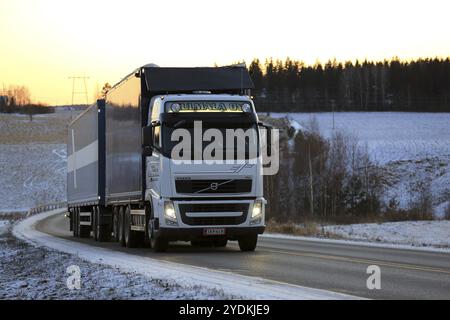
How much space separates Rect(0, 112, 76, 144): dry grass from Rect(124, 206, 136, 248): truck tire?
117m

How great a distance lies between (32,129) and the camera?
148500mm

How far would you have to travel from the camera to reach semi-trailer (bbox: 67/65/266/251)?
64.8 ft

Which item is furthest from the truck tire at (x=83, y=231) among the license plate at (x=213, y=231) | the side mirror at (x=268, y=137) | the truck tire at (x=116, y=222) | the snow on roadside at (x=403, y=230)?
the side mirror at (x=268, y=137)

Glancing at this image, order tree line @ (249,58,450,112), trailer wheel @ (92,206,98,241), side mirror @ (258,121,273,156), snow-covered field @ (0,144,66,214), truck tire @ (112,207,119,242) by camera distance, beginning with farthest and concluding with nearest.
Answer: tree line @ (249,58,450,112) → snow-covered field @ (0,144,66,214) → trailer wheel @ (92,206,98,241) → truck tire @ (112,207,119,242) → side mirror @ (258,121,273,156)

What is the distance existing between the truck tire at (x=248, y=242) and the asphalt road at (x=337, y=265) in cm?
27

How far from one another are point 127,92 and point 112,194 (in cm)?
377

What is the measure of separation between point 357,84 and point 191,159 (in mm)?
143101

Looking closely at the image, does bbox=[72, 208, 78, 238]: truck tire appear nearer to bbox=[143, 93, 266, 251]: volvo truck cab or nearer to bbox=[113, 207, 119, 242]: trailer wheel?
bbox=[113, 207, 119, 242]: trailer wheel

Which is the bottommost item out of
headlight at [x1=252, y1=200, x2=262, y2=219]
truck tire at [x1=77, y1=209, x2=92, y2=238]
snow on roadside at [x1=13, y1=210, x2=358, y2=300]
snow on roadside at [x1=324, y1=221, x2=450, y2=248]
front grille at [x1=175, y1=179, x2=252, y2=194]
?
snow on roadside at [x1=324, y1=221, x2=450, y2=248]

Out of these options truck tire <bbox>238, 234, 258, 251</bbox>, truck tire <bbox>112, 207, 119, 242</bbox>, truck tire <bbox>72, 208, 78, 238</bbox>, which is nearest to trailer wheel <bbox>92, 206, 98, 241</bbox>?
truck tire <bbox>112, 207, 119, 242</bbox>

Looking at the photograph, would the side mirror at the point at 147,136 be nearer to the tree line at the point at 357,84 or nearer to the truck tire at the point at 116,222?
→ the truck tire at the point at 116,222

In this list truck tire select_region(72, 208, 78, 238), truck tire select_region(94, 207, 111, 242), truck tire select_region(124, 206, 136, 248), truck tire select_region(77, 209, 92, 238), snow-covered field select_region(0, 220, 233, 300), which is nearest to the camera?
snow-covered field select_region(0, 220, 233, 300)

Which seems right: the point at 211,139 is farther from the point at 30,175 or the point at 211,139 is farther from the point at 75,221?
the point at 30,175
